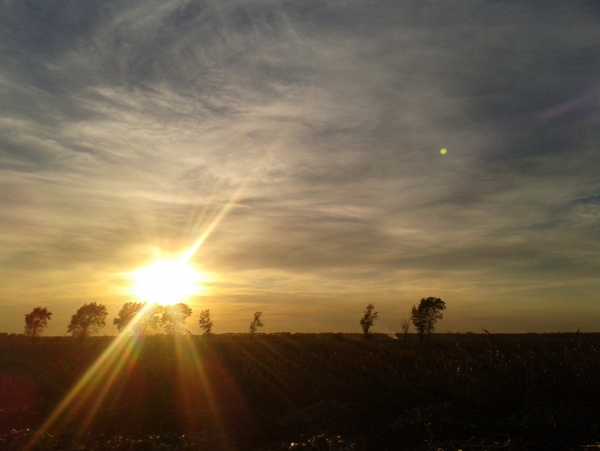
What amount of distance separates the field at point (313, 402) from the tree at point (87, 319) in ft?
158

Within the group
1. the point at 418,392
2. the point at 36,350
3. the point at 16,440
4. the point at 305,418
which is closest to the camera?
the point at 16,440

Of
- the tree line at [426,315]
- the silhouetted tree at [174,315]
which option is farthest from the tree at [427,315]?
the silhouetted tree at [174,315]

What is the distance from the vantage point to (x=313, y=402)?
800 inches

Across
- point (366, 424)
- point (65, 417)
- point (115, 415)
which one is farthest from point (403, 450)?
point (65, 417)

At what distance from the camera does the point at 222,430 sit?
59.3 feet

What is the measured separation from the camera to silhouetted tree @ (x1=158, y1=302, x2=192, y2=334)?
73.4 m

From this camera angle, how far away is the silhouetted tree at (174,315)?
73375 millimetres

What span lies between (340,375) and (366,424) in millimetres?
7847

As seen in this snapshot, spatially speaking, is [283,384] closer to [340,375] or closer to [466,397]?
[340,375]

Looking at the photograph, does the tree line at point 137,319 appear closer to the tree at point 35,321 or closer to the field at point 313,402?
the tree at point 35,321

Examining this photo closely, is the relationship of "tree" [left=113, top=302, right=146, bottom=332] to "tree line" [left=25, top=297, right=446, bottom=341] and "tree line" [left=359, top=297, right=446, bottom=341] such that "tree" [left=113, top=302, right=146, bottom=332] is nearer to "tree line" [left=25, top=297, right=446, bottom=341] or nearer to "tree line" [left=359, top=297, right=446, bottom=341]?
"tree line" [left=25, top=297, right=446, bottom=341]

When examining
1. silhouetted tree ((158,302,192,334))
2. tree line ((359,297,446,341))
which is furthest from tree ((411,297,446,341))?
silhouetted tree ((158,302,192,334))

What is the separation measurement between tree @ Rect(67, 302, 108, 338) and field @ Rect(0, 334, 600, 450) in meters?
48.2

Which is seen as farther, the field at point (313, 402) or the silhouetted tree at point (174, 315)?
the silhouetted tree at point (174, 315)
